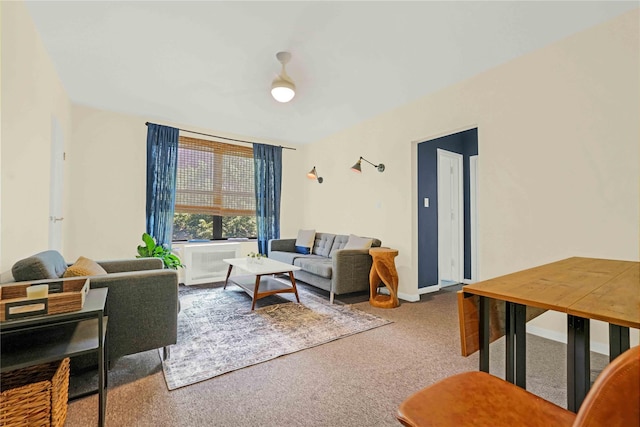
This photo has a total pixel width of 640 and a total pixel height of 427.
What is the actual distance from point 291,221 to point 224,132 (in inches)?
81.3

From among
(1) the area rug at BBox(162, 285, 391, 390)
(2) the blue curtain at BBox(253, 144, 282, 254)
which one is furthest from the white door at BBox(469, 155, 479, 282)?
(2) the blue curtain at BBox(253, 144, 282, 254)

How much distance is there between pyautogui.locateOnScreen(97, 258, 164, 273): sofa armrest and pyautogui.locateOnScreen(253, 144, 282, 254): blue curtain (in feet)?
7.88

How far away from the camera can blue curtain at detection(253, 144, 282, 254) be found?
5.28 meters

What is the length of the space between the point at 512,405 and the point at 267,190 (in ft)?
16.0

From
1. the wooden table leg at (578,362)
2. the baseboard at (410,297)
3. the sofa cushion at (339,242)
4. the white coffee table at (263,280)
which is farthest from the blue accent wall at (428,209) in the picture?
the wooden table leg at (578,362)

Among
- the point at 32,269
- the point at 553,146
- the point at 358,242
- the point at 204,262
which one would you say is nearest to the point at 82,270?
the point at 32,269

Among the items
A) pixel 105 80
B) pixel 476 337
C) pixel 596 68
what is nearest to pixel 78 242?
pixel 105 80

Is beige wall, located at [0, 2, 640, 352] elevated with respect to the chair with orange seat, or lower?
elevated

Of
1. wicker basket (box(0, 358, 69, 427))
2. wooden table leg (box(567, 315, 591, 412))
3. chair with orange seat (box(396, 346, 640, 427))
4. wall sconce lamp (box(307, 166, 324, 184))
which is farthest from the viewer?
wall sconce lamp (box(307, 166, 324, 184))

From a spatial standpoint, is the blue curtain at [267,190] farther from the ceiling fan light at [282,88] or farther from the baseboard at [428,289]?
the baseboard at [428,289]

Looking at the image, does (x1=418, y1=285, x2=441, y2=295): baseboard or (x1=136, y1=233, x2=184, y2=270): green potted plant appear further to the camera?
(x1=418, y1=285, x2=441, y2=295): baseboard

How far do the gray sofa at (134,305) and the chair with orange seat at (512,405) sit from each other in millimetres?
1719

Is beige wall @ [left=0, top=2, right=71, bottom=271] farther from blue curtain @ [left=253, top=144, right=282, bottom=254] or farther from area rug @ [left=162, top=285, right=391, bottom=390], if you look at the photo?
blue curtain @ [left=253, top=144, right=282, bottom=254]

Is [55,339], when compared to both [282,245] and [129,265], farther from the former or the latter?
[282,245]
